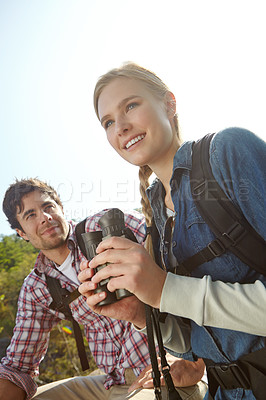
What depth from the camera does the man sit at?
2.91 m

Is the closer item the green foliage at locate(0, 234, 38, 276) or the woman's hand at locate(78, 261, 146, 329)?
the woman's hand at locate(78, 261, 146, 329)

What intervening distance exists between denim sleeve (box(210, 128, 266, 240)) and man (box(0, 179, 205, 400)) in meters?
1.93

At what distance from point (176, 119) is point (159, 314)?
1.14m

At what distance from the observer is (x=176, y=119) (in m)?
1.91

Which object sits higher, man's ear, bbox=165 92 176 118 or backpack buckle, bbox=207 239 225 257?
man's ear, bbox=165 92 176 118

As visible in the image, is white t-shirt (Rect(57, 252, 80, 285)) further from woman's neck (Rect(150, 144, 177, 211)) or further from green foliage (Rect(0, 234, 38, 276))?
green foliage (Rect(0, 234, 38, 276))

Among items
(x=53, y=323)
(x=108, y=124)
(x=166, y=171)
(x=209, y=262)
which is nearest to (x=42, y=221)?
(x=53, y=323)

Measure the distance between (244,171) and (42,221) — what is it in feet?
9.90

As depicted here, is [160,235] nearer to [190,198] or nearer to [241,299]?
[190,198]

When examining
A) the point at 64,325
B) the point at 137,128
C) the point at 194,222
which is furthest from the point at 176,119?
the point at 64,325

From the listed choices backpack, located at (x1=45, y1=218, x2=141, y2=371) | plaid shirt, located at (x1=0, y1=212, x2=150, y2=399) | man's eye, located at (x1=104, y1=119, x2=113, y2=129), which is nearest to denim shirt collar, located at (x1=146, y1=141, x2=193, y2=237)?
man's eye, located at (x1=104, y1=119, x2=113, y2=129)

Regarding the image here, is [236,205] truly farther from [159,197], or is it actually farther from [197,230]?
[159,197]

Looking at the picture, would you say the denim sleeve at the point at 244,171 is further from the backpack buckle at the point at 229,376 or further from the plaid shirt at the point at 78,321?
the plaid shirt at the point at 78,321

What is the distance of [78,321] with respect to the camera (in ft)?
10.7
